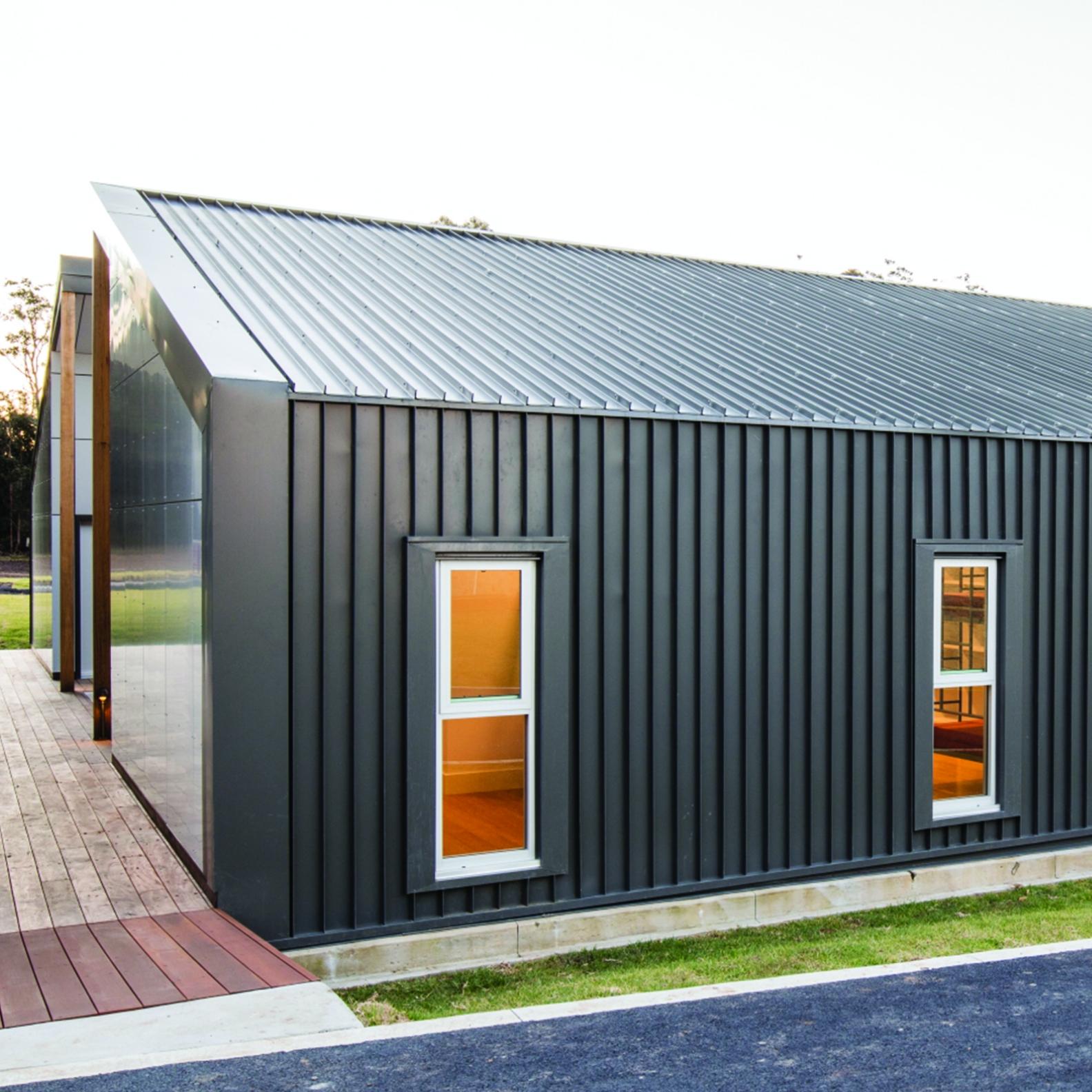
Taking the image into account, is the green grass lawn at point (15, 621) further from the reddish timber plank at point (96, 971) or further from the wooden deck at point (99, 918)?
the reddish timber plank at point (96, 971)

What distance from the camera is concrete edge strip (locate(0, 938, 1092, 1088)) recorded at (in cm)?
359

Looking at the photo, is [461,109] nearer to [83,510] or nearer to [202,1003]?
[83,510]

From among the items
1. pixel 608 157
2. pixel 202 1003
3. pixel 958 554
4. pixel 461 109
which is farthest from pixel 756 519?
pixel 608 157

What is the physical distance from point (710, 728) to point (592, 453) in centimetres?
184

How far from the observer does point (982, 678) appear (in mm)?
7613

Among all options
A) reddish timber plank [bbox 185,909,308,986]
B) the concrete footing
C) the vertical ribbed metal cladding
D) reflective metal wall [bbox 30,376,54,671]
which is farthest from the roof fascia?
reflective metal wall [bbox 30,376,54,671]

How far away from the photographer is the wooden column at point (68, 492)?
1328 centimetres

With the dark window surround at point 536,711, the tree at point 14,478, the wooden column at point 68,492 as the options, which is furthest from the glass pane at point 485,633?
the tree at point 14,478

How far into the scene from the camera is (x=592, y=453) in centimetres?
628

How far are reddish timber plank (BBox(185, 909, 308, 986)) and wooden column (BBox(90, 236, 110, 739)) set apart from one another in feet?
18.9

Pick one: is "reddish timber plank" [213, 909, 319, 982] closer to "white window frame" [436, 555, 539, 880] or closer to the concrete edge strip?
the concrete edge strip

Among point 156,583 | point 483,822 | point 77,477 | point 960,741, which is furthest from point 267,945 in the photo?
point 77,477

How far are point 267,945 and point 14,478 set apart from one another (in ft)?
165

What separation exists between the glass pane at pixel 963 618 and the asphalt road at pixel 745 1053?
3.06 m
